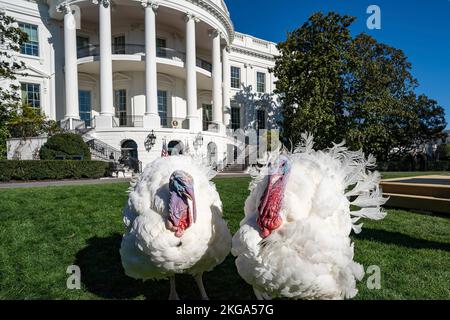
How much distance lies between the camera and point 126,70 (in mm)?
23922

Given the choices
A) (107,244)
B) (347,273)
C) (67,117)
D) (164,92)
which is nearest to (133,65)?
(164,92)

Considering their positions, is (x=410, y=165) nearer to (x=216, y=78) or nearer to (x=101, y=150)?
(x=216, y=78)

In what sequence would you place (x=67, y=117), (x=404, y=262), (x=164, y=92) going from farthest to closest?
(x=164, y=92) → (x=67, y=117) → (x=404, y=262)

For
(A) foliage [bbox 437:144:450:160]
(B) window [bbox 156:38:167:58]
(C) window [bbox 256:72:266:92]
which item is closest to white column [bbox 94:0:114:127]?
(B) window [bbox 156:38:167:58]

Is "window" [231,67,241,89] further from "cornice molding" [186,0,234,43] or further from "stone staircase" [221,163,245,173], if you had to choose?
"stone staircase" [221,163,245,173]

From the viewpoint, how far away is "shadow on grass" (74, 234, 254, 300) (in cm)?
359

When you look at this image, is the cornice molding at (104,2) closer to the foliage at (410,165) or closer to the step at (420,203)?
the step at (420,203)

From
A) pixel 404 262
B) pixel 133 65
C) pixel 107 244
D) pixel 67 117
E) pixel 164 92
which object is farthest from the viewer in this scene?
pixel 164 92

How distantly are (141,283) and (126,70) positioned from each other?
75.9 ft

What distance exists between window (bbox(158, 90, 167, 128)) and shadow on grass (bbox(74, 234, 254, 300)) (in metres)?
21.3

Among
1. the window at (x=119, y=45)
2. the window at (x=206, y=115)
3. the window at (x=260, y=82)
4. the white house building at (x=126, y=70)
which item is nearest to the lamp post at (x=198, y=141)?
the white house building at (x=126, y=70)

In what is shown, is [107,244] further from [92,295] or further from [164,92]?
[164,92]

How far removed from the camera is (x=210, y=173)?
395 centimetres

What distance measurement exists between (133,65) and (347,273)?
23.5 metres
